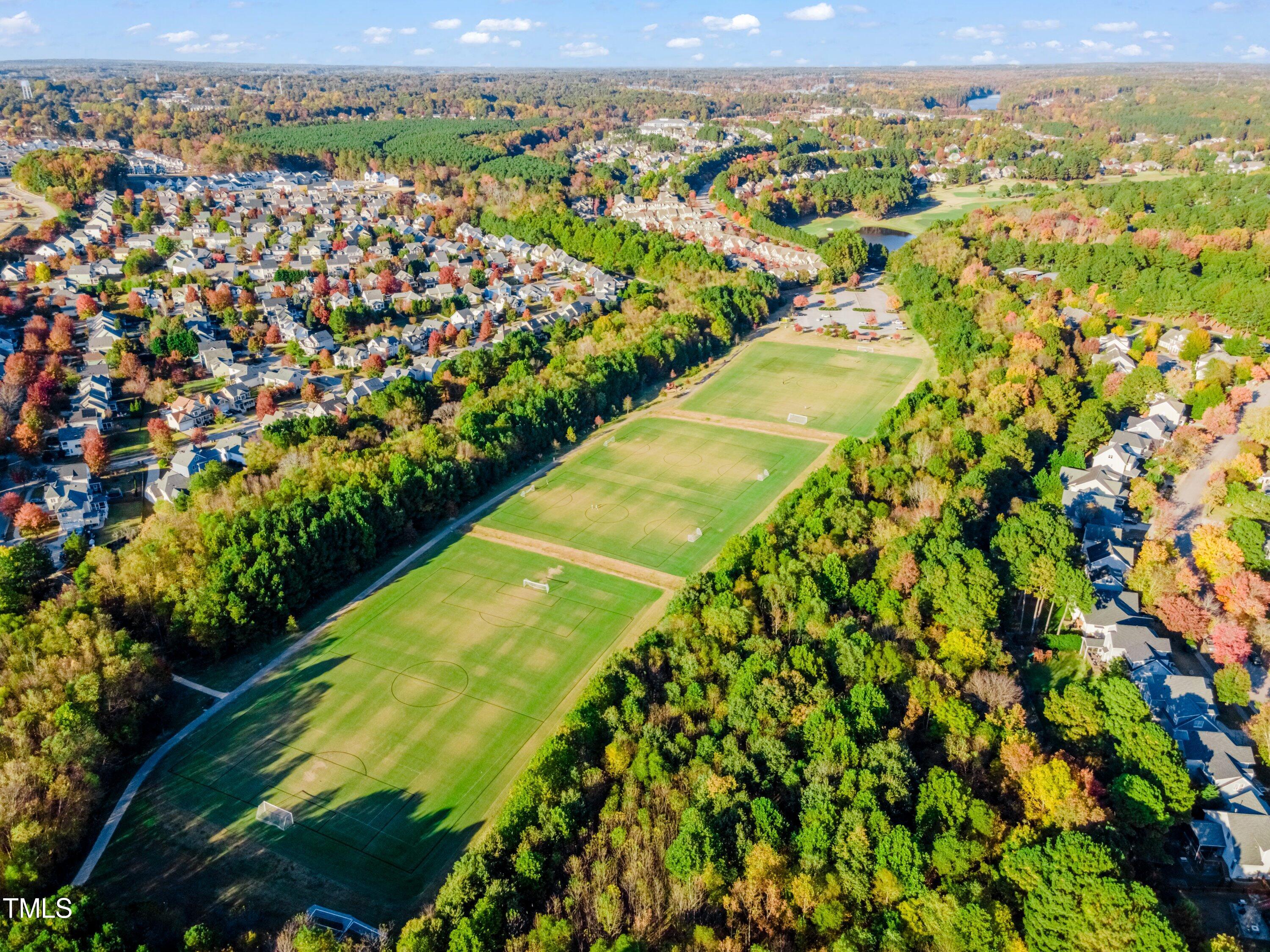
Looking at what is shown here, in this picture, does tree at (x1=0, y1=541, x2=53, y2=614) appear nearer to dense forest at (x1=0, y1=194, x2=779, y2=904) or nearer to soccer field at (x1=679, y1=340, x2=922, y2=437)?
dense forest at (x1=0, y1=194, x2=779, y2=904)

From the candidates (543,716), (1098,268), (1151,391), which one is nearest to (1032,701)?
(543,716)

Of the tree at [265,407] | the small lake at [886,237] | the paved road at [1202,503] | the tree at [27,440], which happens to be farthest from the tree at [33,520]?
the small lake at [886,237]

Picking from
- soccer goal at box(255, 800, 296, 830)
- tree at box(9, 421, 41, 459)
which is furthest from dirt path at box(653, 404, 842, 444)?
tree at box(9, 421, 41, 459)

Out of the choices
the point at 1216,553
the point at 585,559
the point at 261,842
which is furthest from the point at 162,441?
the point at 1216,553

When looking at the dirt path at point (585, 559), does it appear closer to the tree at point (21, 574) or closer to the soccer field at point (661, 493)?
the soccer field at point (661, 493)

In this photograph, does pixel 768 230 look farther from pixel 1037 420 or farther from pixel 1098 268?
pixel 1037 420

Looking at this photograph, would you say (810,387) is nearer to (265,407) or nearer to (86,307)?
(265,407)

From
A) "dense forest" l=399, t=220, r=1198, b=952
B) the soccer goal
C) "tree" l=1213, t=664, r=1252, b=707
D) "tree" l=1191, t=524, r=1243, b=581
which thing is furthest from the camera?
"tree" l=1191, t=524, r=1243, b=581
